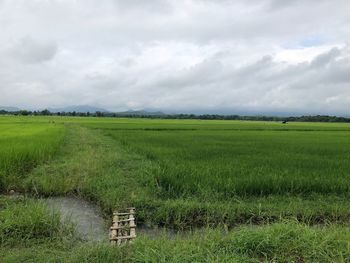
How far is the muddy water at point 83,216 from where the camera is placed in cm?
547

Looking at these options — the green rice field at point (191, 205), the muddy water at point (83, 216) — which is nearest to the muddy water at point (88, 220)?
the muddy water at point (83, 216)

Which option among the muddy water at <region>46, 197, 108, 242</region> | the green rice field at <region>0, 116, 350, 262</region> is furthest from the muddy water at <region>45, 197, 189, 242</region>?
the green rice field at <region>0, 116, 350, 262</region>

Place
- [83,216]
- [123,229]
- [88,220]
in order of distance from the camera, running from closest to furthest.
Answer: [123,229] < [88,220] < [83,216]

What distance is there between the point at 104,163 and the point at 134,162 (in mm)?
976

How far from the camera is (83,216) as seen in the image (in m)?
6.44

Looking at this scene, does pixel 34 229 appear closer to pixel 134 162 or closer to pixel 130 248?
pixel 130 248

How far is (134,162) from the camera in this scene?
1138cm

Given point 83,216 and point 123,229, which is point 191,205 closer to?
point 123,229

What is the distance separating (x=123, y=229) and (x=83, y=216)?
150 cm

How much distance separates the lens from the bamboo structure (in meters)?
4.62

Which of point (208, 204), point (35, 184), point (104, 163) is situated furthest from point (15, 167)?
point (208, 204)

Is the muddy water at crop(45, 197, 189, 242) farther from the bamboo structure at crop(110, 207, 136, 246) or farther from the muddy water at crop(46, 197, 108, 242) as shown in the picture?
the bamboo structure at crop(110, 207, 136, 246)

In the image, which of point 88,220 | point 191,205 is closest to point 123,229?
point 88,220

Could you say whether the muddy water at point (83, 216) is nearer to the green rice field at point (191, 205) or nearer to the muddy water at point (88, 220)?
the muddy water at point (88, 220)
